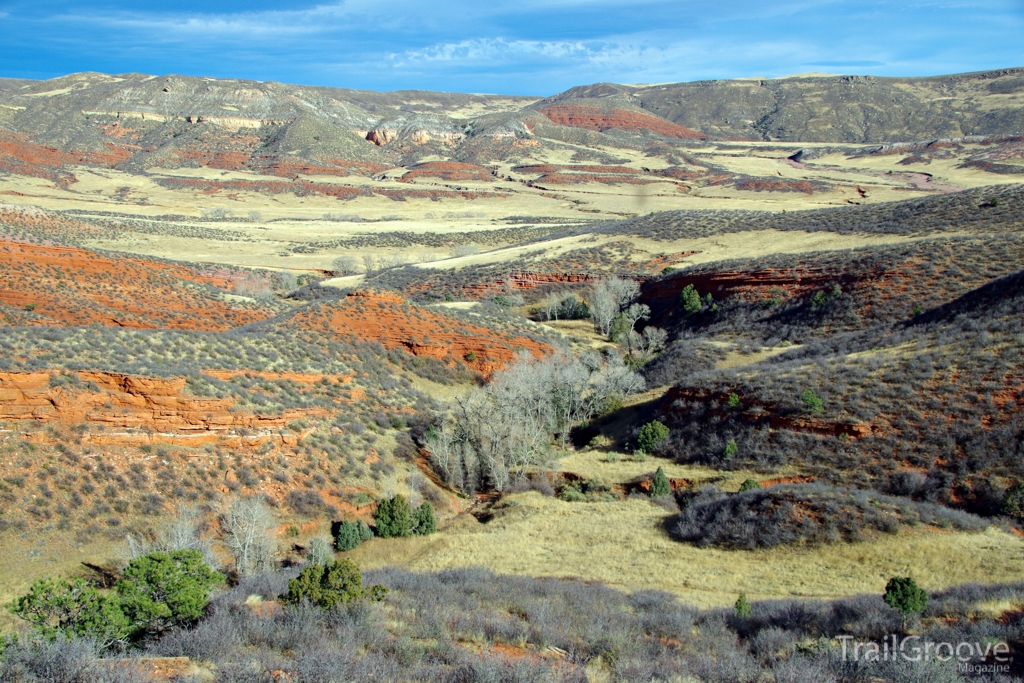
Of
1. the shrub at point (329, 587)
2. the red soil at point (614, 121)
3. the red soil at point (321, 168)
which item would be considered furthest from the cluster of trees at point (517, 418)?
the red soil at point (614, 121)

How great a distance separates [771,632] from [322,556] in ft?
30.9

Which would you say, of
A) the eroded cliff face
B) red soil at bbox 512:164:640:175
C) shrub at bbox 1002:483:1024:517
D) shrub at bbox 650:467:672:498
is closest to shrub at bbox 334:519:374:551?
the eroded cliff face

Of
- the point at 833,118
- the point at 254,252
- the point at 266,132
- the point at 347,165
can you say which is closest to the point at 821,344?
the point at 254,252

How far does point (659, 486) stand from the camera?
60.3 feet

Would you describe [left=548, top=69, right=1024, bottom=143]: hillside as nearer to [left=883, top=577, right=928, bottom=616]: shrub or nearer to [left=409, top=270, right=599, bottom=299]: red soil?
[left=409, top=270, right=599, bottom=299]: red soil

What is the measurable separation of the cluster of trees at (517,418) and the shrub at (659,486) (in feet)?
13.7

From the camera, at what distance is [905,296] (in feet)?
95.5

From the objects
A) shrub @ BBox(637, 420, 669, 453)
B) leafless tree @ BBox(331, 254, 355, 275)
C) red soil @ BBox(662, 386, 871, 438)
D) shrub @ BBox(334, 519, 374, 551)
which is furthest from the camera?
leafless tree @ BBox(331, 254, 355, 275)

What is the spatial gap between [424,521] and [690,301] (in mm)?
25180

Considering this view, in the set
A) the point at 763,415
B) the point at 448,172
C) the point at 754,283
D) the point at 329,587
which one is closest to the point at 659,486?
the point at 763,415

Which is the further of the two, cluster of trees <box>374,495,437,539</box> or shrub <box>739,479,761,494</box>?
shrub <box>739,479,761,494</box>

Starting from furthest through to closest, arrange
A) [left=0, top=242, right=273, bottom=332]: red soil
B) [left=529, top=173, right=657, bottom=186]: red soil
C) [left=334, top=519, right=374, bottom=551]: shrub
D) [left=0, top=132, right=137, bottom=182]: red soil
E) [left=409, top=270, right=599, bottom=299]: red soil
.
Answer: [left=529, top=173, right=657, bottom=186]: red soil < [left=0, top=132, right=137, bottom=182]: red soil < [left=409, top=270, right=599, bottom=299]: red soil < [left=0, top=242, right=273, bottom=332]: red soil < [left=334, top=519, right=374, bottom=551]: shrub

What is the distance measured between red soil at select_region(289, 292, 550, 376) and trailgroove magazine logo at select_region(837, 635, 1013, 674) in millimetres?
20641

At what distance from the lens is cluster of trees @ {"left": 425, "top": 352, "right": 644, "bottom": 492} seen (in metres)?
20.5
